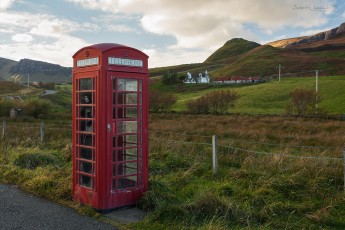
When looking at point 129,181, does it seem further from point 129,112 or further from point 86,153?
point 129,112

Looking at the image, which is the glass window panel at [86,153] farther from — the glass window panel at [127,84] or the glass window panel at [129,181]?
the glass window panel at [127,84]

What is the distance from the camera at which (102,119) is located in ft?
20.6

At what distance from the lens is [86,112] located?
6.74m

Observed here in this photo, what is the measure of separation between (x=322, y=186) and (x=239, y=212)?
104 inches

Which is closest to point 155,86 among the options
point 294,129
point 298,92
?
point 298,92

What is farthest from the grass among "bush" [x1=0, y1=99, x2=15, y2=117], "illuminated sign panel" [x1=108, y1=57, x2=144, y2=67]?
"bush" [x1=0, y1=99, x2=15, y2=117]

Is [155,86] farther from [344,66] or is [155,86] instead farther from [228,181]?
[228,181]

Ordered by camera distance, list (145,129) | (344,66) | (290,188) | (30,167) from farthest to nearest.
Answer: (344,66)
(30,167)
(290,188)
(145,129)

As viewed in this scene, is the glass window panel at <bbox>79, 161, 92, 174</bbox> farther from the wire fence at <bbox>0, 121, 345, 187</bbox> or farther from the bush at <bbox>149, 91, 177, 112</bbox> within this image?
the bush at <bbox>149, 91, 177, 112</bbox>

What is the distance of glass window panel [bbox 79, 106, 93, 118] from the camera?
6658 millimetres

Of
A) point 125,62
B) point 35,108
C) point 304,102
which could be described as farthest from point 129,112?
point 304,102

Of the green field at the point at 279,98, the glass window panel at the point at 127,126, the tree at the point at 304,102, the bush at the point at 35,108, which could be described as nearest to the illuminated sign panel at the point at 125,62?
the glass window panel at the point at 127,126

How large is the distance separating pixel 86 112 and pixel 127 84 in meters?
0.90

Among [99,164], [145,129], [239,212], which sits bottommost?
[239,212]
